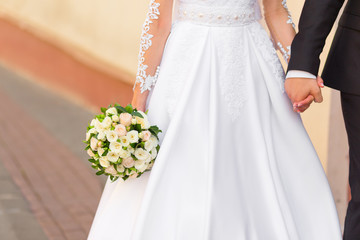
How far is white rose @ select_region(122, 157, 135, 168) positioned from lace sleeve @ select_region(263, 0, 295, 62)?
0.82m

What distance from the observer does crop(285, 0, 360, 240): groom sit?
2359 millimetres

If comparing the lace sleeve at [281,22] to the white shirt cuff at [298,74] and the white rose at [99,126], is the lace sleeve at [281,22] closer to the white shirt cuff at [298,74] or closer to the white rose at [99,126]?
the white shirt cuff at [298,74]

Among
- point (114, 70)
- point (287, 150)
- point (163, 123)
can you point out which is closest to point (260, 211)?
point (287, 150)

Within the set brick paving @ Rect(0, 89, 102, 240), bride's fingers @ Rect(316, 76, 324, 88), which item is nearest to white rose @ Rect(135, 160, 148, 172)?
bride's fingers @ Rect(316, 76, 324, 88)

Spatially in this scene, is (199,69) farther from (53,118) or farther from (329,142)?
(53,118)

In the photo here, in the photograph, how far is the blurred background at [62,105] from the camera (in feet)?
13.7

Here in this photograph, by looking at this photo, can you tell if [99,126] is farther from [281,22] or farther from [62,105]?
[62,105]

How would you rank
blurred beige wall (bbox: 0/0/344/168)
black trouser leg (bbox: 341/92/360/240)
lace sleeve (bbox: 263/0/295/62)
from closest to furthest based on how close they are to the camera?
1. black trouser leg (bbox: 341/92/360/240)
2. lace sleeve (bbox: 263/0/295/62)
3. blurred beige wall (bbox: 0/0/344/168)

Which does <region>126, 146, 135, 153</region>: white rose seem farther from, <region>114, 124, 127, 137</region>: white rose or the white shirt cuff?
the white shirt cuff

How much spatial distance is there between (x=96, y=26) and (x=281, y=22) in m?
5.43

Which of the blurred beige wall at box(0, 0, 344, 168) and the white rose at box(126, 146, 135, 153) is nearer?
the white rose at box(126, 146, 135, 153)

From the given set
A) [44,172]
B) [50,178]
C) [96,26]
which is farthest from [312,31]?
[96,26]

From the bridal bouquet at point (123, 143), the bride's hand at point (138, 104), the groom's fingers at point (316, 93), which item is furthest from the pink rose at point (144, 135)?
the groom's fingers at point (316, 93)

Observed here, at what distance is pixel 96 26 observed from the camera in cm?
796
